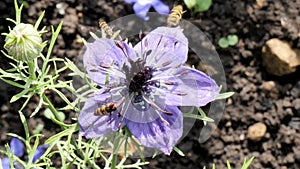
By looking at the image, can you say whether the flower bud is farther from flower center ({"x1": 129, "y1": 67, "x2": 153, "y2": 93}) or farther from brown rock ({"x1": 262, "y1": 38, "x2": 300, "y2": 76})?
brown rock ({"x1": 262, "y1": 38, "x2": 300, "y2": 76})

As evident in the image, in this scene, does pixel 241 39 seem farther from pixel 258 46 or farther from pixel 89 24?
pixel 89 24

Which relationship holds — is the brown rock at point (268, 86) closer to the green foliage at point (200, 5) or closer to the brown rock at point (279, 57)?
the brown rock at point (279, 57)

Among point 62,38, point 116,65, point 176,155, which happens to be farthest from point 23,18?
point 116,65

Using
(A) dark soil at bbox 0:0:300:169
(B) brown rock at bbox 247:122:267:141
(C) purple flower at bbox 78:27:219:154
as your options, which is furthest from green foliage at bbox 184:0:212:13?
(C) purple flower at bbox 78:27:219:154

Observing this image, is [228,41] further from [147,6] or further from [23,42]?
[23,42]

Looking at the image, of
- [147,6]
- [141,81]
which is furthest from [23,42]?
[147,6]
